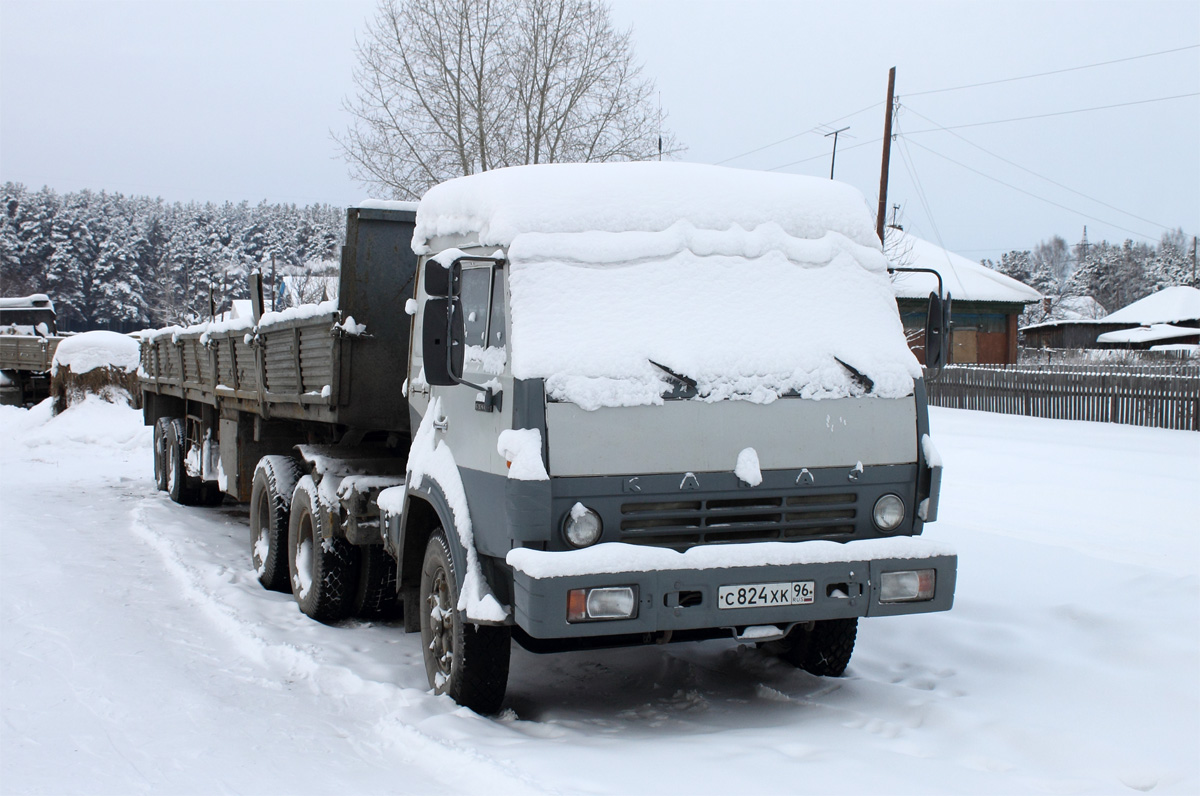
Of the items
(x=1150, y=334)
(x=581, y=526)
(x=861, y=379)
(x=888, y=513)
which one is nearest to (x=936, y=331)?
(x=861, y=379)

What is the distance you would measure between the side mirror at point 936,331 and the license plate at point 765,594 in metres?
1.67

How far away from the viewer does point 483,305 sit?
15.4ft

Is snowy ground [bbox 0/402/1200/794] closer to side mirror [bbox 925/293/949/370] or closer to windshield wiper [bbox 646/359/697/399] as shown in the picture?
windshield wiper [bbox 646/359/697/399]

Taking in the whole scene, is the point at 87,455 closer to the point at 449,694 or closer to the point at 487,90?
the point at 487,90

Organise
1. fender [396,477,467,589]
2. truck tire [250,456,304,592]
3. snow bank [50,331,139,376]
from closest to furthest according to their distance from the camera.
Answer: fender [396,477,467,589], truck tire [250,456,304,592], snow bank [50,331,139,376]

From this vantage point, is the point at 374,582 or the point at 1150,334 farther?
the point at 1150,334

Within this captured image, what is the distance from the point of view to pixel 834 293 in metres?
4.85

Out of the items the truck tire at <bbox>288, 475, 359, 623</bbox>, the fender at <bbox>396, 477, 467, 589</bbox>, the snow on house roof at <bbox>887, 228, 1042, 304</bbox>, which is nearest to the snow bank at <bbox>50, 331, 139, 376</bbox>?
the truck tire at <bbox>288, 475, 359, 623</bbox>

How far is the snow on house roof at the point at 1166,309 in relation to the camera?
196 feet

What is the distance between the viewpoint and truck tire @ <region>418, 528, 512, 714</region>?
462 cm

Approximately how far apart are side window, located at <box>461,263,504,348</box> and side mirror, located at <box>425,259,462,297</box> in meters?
0.27

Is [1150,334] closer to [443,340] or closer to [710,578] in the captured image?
[710,578]

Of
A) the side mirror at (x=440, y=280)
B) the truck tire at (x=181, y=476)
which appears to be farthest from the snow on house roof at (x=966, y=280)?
the side mirror at (x=440, y=280)

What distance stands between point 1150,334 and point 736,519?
59415 millimetres
